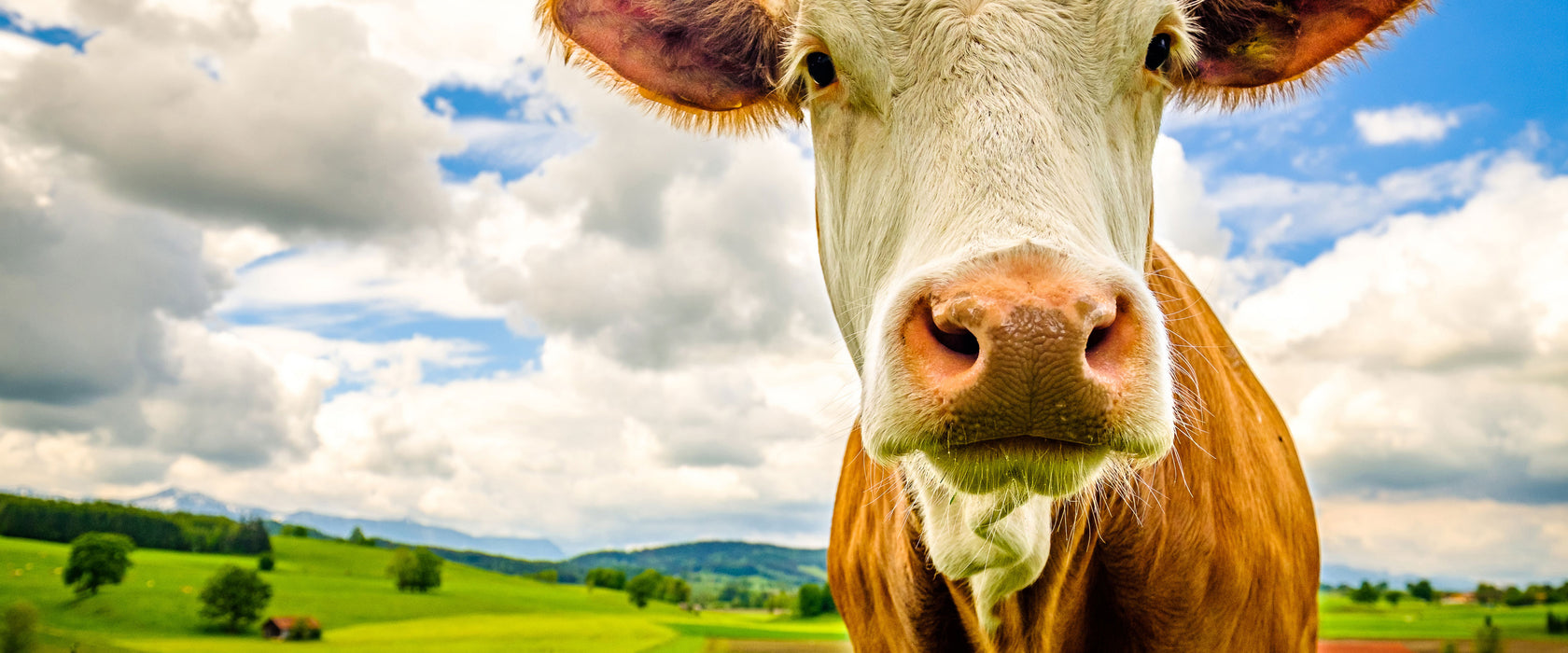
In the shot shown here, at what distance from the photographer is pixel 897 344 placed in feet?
6.82

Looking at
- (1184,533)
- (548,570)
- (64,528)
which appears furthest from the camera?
(548,570)

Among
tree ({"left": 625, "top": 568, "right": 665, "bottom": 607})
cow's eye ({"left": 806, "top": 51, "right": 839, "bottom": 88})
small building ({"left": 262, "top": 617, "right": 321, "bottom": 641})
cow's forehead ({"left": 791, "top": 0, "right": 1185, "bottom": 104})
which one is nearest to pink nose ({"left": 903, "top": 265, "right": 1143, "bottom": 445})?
cow's forehead ({"left": 791, "top": 0, "right": 1185, "bottom": 104})

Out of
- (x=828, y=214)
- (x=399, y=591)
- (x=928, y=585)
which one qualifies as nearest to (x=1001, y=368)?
(x=828, y=214)

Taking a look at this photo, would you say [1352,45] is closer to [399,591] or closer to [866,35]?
[866,35]

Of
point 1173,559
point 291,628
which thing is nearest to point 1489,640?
point 1173,559

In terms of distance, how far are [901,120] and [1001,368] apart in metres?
1.16

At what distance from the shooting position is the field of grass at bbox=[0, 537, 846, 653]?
102 m

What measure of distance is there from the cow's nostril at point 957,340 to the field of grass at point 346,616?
99.8 meters

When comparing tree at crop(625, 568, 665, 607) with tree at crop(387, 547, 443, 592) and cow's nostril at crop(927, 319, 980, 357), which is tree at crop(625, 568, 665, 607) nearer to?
tree at crop(387, 547, 443, 592)

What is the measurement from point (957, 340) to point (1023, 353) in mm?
225

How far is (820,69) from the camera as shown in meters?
3.19

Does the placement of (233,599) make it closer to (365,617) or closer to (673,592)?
(365,617)

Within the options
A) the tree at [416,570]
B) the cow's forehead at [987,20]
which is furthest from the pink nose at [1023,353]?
the tree at [416,570]

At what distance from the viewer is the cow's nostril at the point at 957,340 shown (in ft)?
6.60
